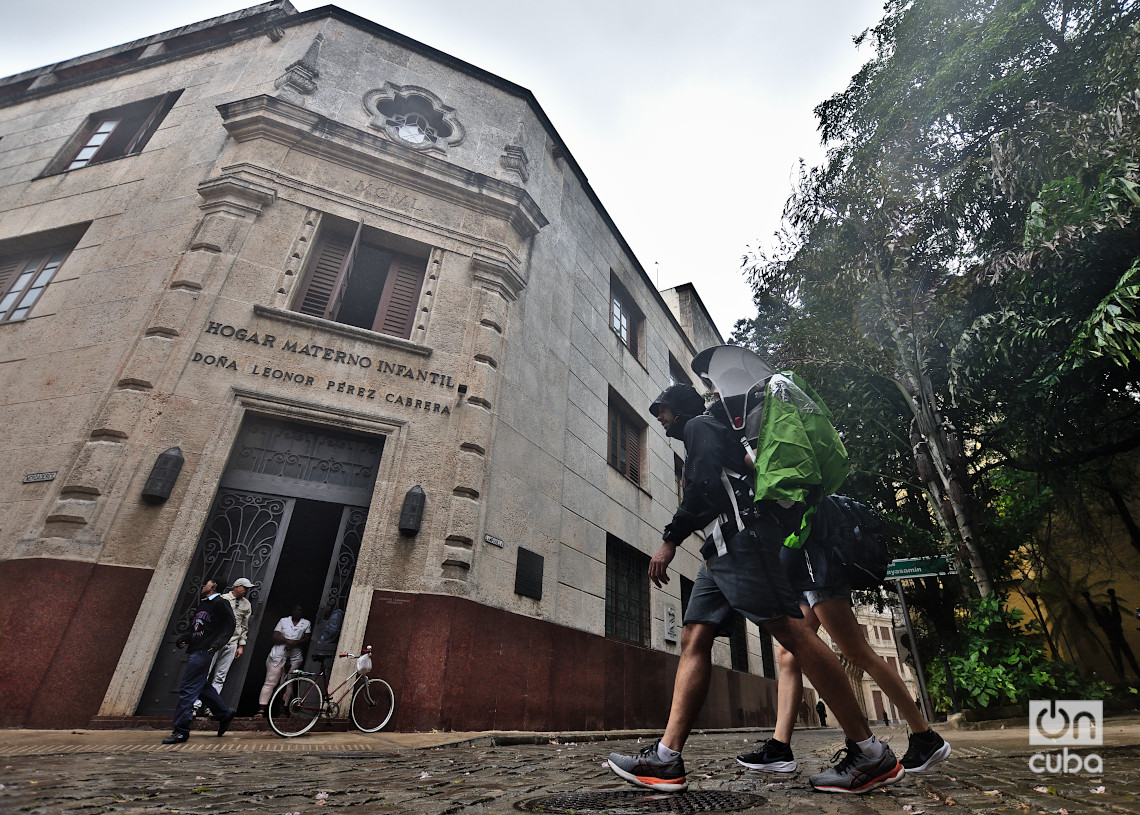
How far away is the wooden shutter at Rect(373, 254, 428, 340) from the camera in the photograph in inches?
345

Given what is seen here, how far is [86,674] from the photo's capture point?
5547 mm

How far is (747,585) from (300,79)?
1095 centimetres

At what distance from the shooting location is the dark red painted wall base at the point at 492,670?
20.9 ft

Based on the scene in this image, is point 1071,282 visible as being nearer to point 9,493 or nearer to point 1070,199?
point 1070,199

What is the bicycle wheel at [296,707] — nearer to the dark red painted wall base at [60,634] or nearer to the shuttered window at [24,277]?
the dark red painted wall base at [60,634]

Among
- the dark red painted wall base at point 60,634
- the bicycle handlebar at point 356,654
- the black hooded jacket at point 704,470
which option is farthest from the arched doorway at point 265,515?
the black hooded jacket at point 704,470

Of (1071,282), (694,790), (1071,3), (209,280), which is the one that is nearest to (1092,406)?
(1071,282)

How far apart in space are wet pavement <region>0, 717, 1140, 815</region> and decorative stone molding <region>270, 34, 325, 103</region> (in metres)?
9.50

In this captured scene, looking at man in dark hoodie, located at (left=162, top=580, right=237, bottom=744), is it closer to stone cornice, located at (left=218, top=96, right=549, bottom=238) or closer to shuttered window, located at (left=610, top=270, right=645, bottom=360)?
stone cornice, located at (left=218, top=96, right=549, bottom=238)

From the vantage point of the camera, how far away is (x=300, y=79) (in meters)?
9.61

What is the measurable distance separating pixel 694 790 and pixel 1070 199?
27.4 feet

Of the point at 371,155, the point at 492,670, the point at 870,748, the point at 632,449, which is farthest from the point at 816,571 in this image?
the point at 632,449

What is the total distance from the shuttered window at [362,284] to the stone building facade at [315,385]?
0.14 ft

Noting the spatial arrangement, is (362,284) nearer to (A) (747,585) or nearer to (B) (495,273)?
(B) (495,273)
